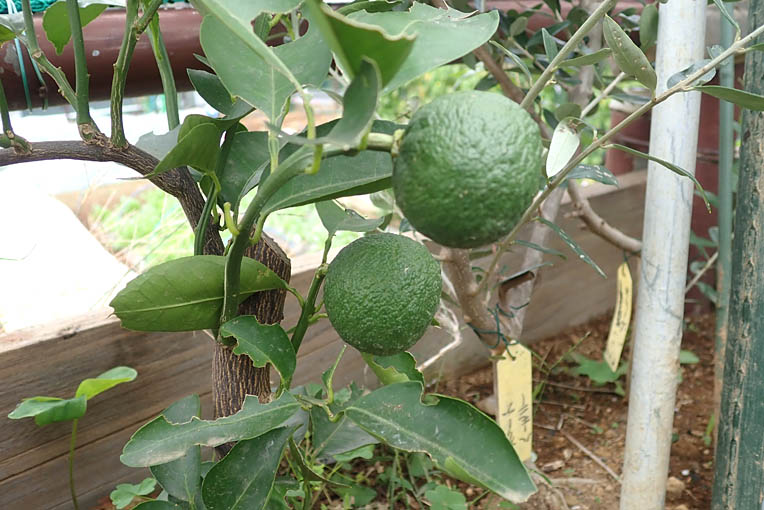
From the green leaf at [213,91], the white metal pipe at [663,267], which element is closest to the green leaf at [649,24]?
the white metal pipe at [663,267]

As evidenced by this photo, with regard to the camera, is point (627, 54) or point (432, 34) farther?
point (627, 54)

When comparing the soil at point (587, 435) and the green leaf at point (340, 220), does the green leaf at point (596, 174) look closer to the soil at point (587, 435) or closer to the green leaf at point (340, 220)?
the green leaf at point (340, 220)

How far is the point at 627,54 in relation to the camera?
63 centimetres

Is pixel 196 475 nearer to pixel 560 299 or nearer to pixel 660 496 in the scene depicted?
pixel 660 496

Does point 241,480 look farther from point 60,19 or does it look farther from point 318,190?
point 60,19

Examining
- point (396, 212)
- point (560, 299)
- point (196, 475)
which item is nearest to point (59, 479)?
point (196, 475)

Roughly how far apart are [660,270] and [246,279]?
1.88ft

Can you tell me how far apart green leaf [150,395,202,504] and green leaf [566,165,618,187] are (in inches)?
19.3

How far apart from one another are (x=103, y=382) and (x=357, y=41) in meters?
0.64

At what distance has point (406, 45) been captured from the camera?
0.33m

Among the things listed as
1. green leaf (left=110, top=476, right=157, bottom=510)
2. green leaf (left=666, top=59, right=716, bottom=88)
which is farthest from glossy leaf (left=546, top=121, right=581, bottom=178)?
green leaf (left=110, top=476, right=157, bottom=510)

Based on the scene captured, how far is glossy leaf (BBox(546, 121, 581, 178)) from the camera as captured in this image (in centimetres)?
61

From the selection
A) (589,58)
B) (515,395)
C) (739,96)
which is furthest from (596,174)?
(515,395)

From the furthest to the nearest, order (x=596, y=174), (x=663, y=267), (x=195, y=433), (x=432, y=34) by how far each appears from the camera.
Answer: (x=663, y=267) < (x=596, y=174) < (x=195, y=433) < (x=432, y=34)
